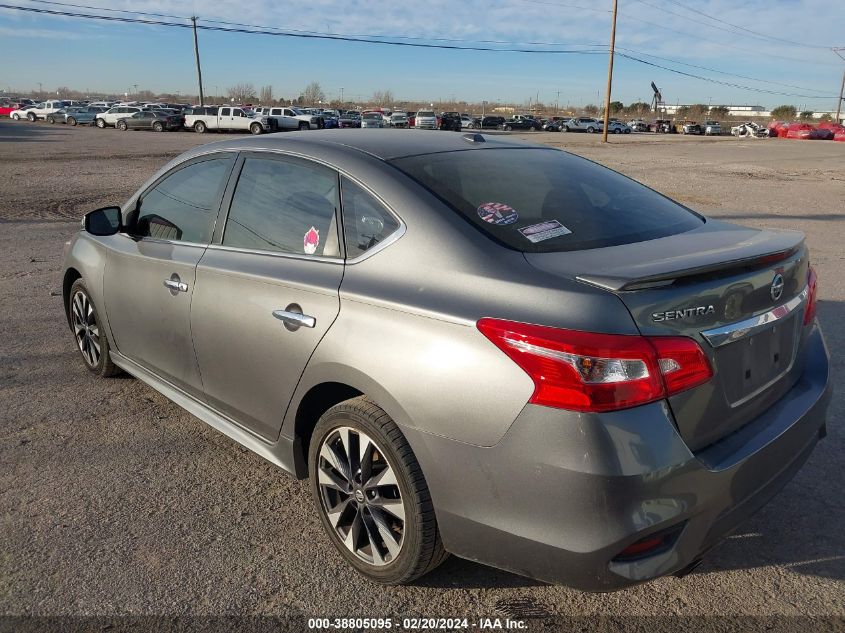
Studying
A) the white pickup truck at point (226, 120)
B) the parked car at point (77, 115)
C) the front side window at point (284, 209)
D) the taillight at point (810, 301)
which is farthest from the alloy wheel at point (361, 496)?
the parked car at point (77, 115)

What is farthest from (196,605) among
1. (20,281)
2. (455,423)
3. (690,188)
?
(690,188)

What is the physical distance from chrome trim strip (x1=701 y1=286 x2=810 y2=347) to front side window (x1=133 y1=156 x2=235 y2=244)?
2.40 meters

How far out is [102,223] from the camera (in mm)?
4141

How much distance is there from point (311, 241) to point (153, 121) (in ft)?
165

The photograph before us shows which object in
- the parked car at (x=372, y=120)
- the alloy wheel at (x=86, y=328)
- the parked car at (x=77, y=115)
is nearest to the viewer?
the alloy wheel at (x=86, y=328)

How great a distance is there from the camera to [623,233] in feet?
9.07

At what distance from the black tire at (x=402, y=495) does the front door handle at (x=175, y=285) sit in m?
1.21

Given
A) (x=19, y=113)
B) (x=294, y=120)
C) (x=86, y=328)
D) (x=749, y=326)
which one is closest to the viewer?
(x=749, y=326)

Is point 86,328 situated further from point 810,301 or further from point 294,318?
point 810,301

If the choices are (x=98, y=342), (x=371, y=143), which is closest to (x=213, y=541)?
(x=371, y=143)

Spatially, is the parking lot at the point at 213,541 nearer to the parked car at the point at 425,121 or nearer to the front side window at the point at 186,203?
the front side window at the point at 186,203

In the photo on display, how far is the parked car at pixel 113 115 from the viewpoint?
161 ft

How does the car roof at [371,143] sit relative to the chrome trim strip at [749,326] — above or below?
above

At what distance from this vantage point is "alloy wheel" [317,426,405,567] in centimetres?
255
